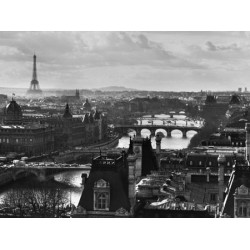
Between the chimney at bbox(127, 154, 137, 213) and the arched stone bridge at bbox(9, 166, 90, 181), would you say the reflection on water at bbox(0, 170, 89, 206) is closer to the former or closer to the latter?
the arched stone bridge at bbox(9, 166, 90, 181)

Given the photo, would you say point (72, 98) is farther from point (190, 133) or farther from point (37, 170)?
point (37, 170)

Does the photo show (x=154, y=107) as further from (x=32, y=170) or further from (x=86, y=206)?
(x=86, y=206)

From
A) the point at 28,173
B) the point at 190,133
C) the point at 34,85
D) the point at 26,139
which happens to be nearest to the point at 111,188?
the point at 28,173

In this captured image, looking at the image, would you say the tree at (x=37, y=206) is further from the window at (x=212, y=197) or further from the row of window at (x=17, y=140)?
the row of window at (x=17, y=140)

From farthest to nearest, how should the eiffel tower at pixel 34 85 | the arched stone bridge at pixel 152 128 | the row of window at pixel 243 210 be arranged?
1. the arched stone bridge at pixel 152 128
2. the eiffel tower at pixel 34 85
3. the row of window at pixel 243 210

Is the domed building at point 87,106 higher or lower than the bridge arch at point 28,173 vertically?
higher

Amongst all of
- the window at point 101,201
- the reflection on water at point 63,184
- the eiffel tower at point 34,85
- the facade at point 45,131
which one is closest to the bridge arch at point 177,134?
the facade at point 45,131

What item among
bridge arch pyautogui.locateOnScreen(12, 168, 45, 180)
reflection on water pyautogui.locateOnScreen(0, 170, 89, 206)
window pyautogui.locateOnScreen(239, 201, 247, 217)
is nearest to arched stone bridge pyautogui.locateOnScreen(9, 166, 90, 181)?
bridge arch pyautogui.locateOnScreen(12, 168, 45, 180)

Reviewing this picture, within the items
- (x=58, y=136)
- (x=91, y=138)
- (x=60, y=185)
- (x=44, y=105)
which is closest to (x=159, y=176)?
(x=60, y=185)
